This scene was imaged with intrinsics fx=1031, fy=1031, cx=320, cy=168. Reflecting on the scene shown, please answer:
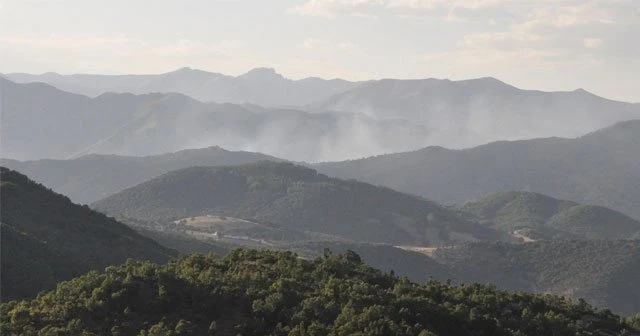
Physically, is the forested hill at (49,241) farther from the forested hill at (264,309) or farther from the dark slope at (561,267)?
the dark slope at (561,267)

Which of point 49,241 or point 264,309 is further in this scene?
point 49,241

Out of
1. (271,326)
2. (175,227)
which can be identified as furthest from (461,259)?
(271,326)

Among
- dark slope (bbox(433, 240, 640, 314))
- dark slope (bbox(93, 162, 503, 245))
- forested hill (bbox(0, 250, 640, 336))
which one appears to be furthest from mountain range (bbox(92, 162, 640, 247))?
forested hill (bbox(0, 250, 640, 336))

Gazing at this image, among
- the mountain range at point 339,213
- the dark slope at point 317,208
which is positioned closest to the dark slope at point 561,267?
the mountain range at point 339,213

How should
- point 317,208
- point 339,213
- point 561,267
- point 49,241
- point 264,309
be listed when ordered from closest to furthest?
1. point 264,309
2. point 49,241
3. point 561,267
4. point 339,213
5. point 317,208

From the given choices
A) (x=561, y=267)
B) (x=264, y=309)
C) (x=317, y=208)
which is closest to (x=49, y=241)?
(x=264, y=309)

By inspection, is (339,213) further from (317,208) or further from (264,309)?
(264,309)

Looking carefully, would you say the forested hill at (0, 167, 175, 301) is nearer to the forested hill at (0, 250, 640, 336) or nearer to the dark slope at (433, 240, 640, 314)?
the forested hill at (0, 250, 640, 336)
